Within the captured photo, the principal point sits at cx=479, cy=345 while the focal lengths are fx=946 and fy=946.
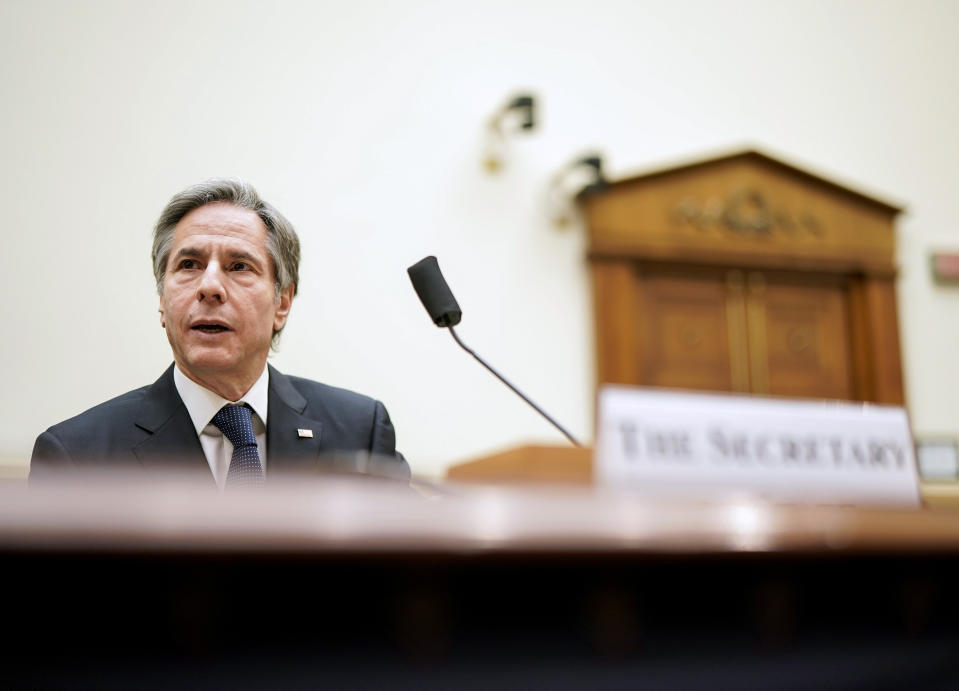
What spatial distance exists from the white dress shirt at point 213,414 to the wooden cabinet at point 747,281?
2.66 metres

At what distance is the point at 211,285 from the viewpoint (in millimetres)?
1516

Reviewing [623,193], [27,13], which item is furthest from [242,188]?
[623,193]

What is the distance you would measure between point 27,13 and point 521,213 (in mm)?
2046

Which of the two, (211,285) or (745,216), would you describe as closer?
(211,285)

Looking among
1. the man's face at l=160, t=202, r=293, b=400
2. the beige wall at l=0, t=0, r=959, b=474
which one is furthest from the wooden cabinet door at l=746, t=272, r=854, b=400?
the man's face at l=160, t=202, r=293, b=400

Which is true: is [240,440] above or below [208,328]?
below

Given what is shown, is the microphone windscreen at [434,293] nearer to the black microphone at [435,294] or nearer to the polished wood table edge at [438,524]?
the black microphone at [435,294]

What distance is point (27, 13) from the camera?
3.44 m

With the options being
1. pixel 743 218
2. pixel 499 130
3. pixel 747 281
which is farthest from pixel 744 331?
pixel 499 130

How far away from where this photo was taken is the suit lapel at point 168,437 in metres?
1.41

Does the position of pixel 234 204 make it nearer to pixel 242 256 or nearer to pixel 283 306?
pixel 242 256

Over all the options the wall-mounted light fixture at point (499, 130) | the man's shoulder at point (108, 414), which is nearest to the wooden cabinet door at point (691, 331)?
the wall-mounted light fixture at point (499, 130)

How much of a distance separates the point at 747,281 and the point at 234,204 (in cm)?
327

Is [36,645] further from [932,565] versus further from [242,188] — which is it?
[242,188]
